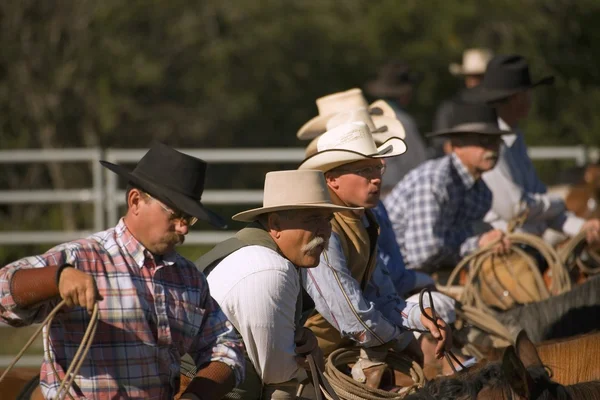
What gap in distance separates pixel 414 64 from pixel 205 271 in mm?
10679

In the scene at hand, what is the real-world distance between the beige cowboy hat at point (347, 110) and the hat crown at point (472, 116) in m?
0.41

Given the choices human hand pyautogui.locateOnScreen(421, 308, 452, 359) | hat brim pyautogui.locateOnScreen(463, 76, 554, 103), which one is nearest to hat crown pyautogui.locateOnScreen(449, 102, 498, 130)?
hat brim pyautogui.locateOnScreen(463, 76, 554, 103)

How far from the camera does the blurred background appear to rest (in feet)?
45.7

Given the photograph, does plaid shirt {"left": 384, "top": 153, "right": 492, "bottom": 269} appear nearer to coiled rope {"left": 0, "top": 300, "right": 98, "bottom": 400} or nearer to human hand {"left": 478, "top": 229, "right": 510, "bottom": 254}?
human hand {"left": 478, "top": 229, "right": 510, "bottom": 254}

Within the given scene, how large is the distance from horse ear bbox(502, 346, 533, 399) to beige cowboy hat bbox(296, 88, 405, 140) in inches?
120

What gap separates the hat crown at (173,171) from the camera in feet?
11.8

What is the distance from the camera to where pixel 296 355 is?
403 cm

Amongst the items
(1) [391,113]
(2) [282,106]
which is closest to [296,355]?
(1) [391,113]

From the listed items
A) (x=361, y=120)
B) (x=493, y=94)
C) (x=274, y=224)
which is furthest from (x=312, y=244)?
(x=493, y=94)

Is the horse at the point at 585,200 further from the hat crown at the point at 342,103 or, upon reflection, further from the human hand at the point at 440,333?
the human hand at the point at 440,333

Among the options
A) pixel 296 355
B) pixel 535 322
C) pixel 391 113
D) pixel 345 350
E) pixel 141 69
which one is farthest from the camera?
pixel 141 69

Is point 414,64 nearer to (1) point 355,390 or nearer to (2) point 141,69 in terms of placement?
(2) point 141,69

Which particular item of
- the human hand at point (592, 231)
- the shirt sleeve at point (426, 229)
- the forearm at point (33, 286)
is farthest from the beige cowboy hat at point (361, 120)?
the forearm at point (33, 286)

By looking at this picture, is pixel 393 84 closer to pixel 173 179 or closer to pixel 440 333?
pixel 440 333
